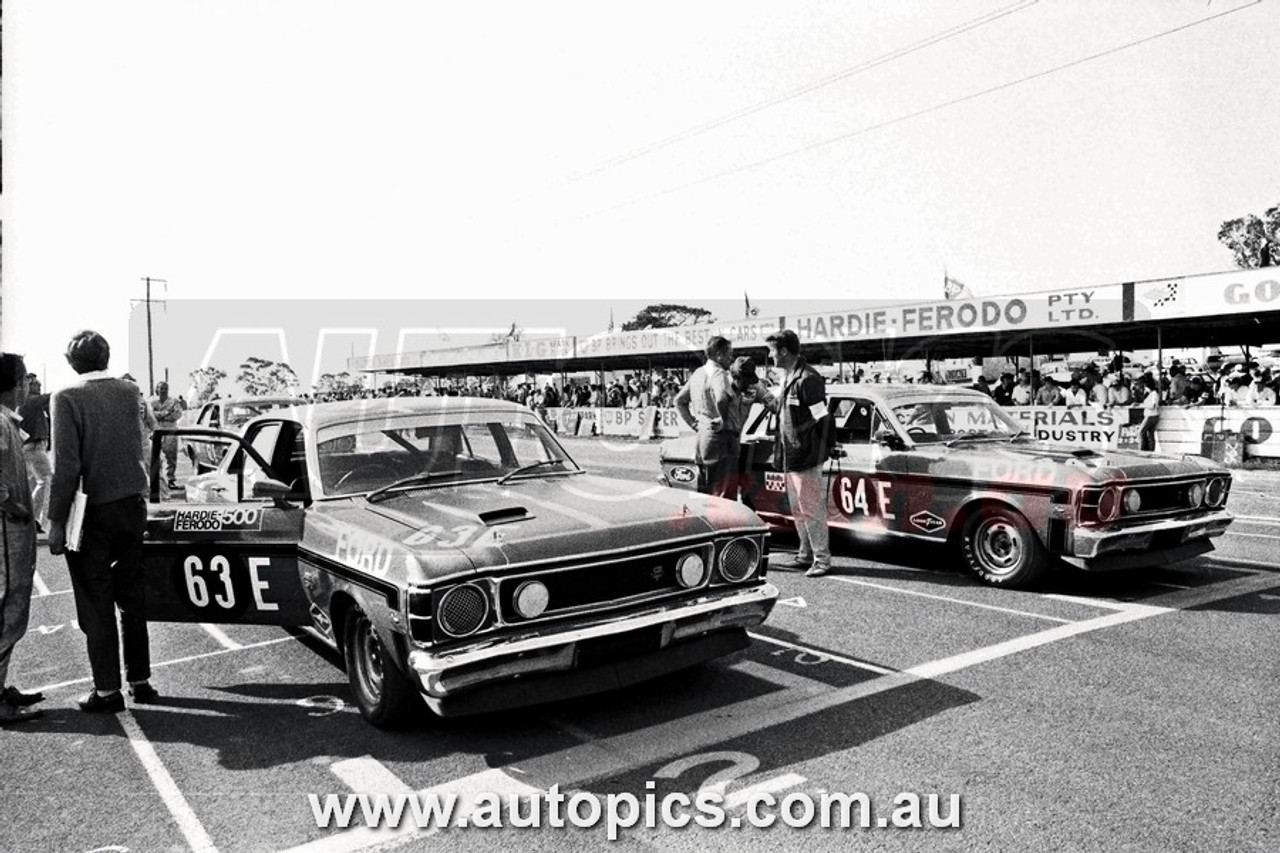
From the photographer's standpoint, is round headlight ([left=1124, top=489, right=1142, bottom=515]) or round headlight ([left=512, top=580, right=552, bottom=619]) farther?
round headlight ([left=1124, top=489, right=1142, bottom=515])

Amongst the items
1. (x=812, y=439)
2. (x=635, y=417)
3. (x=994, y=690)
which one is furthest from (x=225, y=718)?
(x=635, y=417)

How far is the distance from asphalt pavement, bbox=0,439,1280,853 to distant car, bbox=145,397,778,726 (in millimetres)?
328

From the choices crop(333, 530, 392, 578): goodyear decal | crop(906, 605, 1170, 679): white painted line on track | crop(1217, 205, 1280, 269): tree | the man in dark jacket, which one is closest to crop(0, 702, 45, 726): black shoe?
crop(333, 530, 392, 578): goodyear decal

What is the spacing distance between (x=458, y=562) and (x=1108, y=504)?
4.55 meters

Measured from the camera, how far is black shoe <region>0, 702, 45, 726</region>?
445 centimetres

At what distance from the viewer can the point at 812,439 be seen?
705 centimetres

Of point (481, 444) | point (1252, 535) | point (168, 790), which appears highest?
point (481, 444)

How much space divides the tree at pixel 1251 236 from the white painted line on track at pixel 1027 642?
221 feet

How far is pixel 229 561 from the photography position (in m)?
4.70

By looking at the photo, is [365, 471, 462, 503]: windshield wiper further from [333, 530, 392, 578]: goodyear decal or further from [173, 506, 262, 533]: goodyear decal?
[173, 506, 262, 533]: goodyear decal

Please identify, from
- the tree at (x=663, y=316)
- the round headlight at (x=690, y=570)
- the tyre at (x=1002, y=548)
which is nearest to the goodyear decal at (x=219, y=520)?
the round headlight at (x=690, y=570)

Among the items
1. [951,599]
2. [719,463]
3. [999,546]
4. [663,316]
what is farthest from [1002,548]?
[663,316]

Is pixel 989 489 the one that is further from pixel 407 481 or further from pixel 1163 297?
pixel 1163 297

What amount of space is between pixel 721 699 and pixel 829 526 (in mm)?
3750
